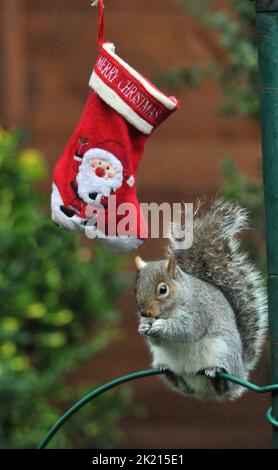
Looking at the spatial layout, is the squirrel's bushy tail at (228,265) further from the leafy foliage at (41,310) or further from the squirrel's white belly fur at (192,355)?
the leafy foliage at (41,310)

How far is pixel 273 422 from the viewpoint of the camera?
1.59 meters

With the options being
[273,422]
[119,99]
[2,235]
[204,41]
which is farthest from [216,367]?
[204,41]

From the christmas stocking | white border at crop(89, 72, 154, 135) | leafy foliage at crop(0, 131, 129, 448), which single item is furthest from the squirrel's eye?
leafy foliage at crop(0, 131, 129, 448)

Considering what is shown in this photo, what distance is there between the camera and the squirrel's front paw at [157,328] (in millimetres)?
1783

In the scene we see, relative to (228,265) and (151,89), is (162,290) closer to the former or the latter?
(228,265)

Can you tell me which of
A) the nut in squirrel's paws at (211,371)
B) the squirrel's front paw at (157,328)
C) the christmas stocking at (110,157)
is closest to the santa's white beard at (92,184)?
the christmas stocking at (110,157)

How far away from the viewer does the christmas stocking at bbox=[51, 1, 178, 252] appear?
67.2 inches

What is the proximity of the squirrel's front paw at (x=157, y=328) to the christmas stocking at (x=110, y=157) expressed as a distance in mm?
159

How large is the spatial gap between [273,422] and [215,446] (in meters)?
1.95

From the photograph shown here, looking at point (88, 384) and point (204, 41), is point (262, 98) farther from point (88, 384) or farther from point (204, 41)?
point (88, 384)

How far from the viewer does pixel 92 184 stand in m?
1.72

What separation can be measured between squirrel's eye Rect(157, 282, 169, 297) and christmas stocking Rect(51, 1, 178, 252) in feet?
0.47

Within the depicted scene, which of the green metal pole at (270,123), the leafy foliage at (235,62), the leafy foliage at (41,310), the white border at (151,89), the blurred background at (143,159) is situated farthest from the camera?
the blurred background at (143,159)

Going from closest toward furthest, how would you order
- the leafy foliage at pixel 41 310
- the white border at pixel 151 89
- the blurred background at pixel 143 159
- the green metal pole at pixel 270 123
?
the green metal pole at pixel 270 123 < the white border at pixel 151 89 < the leafy foliage at pixel 41 310 < the blurred background at pixel 143 159
